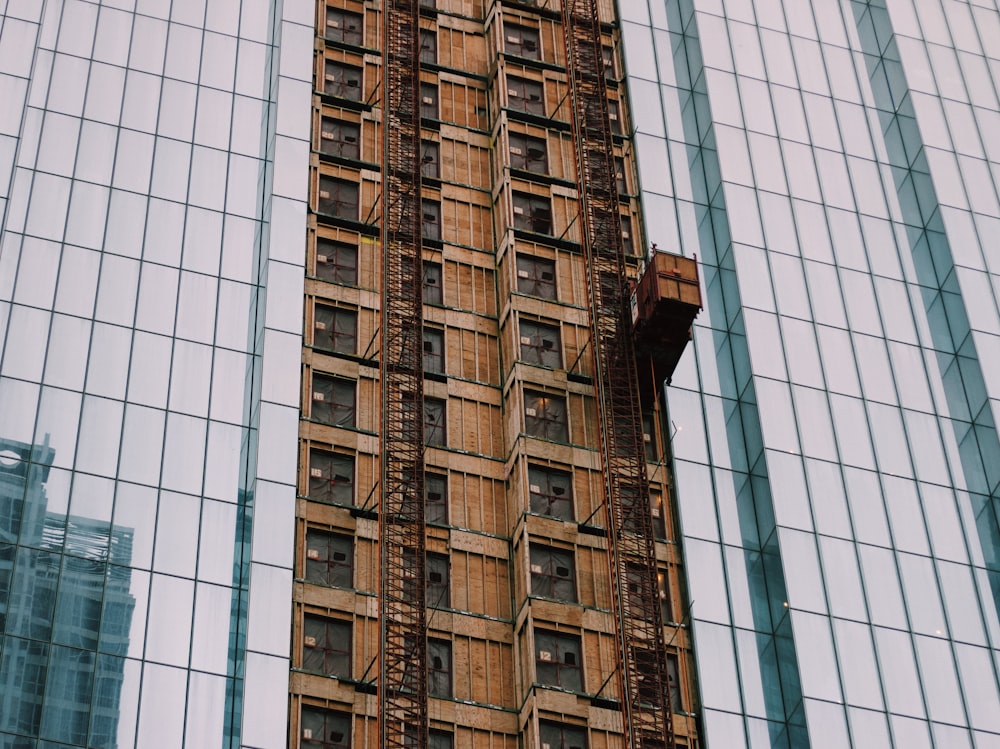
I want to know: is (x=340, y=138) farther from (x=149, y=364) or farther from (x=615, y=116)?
(x=149, y=364)

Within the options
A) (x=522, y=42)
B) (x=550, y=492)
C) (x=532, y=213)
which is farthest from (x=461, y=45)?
(x=550, y=492)

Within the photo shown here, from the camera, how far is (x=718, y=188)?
97.6 metres

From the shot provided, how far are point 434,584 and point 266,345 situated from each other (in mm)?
14164

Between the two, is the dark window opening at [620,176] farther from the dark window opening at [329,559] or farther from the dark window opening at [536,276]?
the dark window opening at [329,559]

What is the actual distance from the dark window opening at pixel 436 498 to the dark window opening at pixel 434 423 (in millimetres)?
1829

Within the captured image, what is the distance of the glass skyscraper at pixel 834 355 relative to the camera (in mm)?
79625

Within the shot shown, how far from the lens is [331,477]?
80312 mm

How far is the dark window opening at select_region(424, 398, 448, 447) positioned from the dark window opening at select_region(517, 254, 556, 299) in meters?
8.65

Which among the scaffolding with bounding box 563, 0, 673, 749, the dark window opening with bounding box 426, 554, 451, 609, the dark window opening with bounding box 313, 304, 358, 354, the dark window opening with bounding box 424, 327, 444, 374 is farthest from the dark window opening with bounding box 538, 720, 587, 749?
the dark window opening with bounding box 313, 304, 358, 354

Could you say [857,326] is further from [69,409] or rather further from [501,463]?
[69,409]

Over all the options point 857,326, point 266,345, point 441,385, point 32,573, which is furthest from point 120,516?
point 857,326

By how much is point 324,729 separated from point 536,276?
93.9 ft

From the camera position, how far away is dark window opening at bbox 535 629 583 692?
76.4 metres

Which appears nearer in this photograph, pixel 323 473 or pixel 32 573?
pixel 32 573
